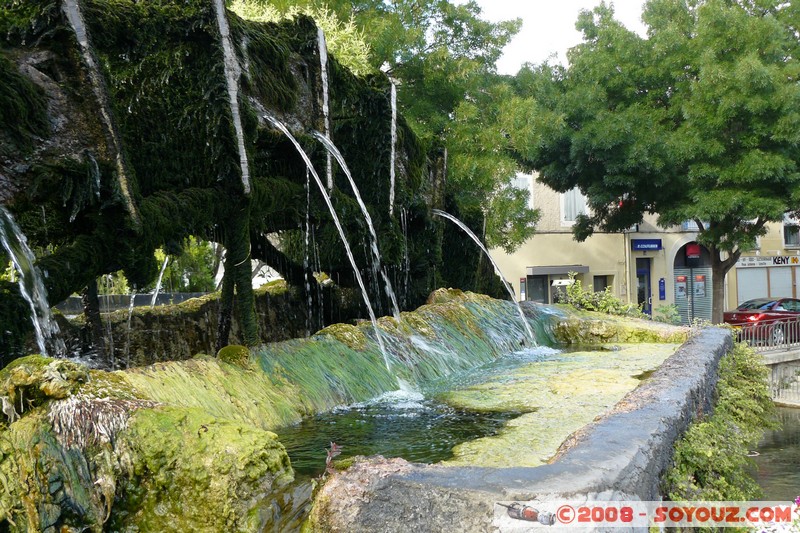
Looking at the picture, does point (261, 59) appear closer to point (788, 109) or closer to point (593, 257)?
point (788, 109)

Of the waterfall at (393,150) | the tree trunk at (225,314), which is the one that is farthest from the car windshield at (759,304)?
the tree trunk at (225,314)

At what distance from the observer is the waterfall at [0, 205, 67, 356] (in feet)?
19.3

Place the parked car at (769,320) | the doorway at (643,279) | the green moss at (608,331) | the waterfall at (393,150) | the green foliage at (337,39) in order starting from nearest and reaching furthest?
the waterfall at (393,150) < the green moss at (608,331) < the green foliage at (337,39) < the parked car at (769,320) < the doorway at (643,279)

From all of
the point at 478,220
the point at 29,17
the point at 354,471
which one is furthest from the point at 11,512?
the point at 478,220

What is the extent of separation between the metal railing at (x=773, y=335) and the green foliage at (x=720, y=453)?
1435 cm

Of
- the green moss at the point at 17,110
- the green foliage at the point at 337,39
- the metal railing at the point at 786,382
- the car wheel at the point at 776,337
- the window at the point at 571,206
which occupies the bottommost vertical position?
the metal railing at the point at 786,382

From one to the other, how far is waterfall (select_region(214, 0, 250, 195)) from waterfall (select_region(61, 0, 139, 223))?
3.94 ft

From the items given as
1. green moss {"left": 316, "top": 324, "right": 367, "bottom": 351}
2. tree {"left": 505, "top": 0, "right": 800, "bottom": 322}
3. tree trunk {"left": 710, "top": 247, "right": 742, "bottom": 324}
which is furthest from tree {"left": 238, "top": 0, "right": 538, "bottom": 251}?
green moss {"left": 316, "top": 324, "right": 367, "bottom": 351}

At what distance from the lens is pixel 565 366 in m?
8.42

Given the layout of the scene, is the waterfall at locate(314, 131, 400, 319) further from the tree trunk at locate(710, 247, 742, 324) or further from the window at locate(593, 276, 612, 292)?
the window at locate(593, 276, 612, 292)

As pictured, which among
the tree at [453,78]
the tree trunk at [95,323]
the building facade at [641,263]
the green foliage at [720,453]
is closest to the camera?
the green foliage at [720,453]

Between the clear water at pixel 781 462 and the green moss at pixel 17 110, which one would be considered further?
the clear water at pixel 781 462

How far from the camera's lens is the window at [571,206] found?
1244 inches

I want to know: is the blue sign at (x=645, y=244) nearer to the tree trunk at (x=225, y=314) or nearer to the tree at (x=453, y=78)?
the tree at (x=453, y=78)
